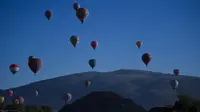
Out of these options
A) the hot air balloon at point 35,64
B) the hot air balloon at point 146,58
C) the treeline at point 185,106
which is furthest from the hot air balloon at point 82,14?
the treeline at point 185,106

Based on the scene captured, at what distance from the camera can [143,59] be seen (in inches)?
2203

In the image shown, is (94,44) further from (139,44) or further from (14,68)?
(14,68)

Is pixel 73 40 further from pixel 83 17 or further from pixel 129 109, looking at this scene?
pixel 129 109

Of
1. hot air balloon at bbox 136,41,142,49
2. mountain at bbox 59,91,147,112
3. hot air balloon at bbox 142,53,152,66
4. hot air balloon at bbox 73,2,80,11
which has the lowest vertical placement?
mountain at bbox 59,91,147,112

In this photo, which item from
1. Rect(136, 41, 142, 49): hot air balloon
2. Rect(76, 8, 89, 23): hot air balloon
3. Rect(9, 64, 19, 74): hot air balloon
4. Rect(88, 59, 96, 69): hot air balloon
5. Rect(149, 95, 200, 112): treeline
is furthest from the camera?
Rect(88, 59, 96, 69): hot air balloon

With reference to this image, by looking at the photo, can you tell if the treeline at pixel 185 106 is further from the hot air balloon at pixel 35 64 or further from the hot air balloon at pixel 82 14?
the hot air balloon at pixel 35 64

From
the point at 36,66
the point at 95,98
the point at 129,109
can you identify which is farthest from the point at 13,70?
the point at 95,98

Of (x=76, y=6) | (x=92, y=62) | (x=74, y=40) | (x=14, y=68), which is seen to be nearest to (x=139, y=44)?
(x=92, y=62)

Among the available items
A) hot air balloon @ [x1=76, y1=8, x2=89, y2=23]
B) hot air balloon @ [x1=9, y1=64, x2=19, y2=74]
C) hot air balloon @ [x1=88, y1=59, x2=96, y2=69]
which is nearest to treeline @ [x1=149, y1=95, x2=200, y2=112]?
hot air balloon @ [x1=88, y1=59, x2=96, y2=69]

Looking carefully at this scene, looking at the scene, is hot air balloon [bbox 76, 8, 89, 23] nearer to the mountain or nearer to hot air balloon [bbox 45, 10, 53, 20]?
hot air balloon [bbox 45, 10, 53, 20]

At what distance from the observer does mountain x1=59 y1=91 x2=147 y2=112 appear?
114 metres

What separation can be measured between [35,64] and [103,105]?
7342cm

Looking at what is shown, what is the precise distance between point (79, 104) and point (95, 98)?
8091mm

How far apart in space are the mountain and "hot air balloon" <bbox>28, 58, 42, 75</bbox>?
206 ft
